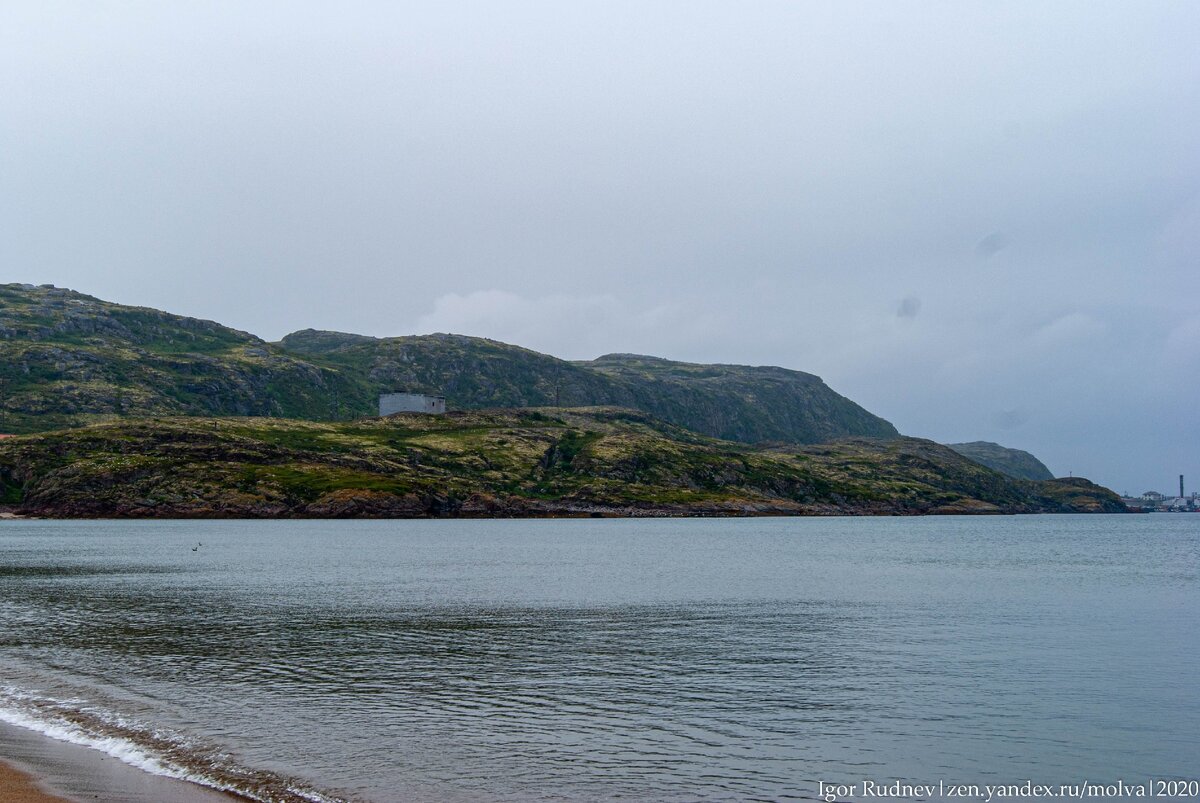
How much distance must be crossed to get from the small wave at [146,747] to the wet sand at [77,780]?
56cm

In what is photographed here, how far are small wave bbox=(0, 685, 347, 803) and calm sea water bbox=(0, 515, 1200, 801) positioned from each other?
170mm

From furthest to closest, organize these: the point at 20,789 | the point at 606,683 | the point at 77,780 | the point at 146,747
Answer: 1. the point at 606,683
2. the point at 146,747
3. the point at 77,780
4. the point at 20,789

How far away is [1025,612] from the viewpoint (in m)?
80.8

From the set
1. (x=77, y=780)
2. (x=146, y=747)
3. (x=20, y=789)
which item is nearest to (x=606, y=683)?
(x=146, y=747)

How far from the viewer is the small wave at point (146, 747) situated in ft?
100

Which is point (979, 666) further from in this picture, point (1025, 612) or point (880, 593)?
point (880, 593)

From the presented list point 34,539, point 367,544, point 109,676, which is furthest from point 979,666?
point 34,539

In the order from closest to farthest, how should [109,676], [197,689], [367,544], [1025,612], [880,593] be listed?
1. [197,689]
2. [109,676]
3. [1025,612]
4. [880,593]
5. [367,544]

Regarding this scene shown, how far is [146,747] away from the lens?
3584cm

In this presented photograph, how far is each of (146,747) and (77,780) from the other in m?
4.96

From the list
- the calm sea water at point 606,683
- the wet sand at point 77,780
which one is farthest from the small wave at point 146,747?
the wet sand at point 77,780

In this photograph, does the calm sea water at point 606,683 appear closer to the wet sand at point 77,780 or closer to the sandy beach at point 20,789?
the wet sand at point 77,780

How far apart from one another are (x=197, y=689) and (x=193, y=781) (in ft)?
57.6

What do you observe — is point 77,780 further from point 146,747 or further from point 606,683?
point 606,683
